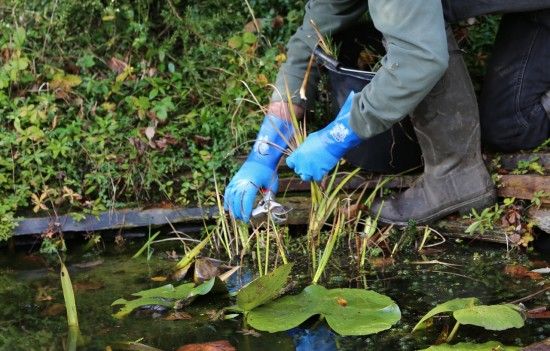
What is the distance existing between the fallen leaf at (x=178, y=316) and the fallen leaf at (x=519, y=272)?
3.41 feet

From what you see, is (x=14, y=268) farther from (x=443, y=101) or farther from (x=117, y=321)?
(x=443, y=101)

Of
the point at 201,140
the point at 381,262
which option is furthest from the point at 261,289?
the point at 201,140

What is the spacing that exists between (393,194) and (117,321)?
1.24 metres

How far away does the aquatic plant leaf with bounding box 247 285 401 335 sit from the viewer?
7.28ft

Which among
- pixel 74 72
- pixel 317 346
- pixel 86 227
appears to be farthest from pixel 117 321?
pixel 74 72

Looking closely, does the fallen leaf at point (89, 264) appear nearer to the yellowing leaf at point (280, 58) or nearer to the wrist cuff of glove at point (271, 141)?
the wrist cuff of glove at point (271, 141)

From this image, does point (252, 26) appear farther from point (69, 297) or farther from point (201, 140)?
point (69, 297)

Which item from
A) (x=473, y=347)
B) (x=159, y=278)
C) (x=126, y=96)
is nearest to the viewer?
(x=473, y=347)

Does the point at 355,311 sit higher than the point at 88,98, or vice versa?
the point at 88,98

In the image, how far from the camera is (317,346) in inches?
87.0

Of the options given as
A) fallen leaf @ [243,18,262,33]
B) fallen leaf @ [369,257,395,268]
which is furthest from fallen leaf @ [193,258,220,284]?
fallen leaf @ [243,18,262,33]

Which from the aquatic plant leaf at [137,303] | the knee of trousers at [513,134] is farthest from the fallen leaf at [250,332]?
the knee of trousers at [513,134]

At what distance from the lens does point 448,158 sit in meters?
2.96

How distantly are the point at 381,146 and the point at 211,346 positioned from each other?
1226 mm
